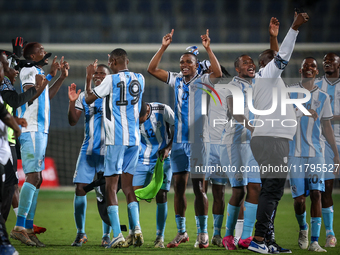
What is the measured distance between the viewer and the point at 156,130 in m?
5.80

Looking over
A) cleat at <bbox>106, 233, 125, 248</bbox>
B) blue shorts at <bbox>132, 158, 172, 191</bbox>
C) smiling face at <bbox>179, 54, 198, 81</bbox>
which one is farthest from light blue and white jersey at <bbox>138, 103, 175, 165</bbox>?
cleat at <bbox>106, 233, 125, 248</bbox>

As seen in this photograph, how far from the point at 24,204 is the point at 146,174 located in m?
1.59

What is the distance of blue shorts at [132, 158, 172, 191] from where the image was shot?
18.3 feet

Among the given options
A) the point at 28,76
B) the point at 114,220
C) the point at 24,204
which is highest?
the point at 28,76

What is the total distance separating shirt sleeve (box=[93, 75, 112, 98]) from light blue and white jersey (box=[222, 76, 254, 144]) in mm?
1435

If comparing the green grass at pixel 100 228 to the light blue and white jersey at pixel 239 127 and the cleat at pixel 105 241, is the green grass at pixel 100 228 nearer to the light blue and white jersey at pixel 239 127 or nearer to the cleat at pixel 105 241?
the cleat at pixel 105 241

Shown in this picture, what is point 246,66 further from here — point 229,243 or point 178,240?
point 178,240

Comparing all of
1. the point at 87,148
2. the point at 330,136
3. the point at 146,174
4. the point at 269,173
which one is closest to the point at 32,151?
the point at 87,148

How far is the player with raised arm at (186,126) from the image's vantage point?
17.0 feet

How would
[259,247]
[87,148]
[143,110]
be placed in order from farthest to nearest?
[87,148], [143,110], [259,247]

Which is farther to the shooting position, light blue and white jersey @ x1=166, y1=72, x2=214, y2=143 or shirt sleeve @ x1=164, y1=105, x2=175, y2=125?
shirt sleeve @ x1=164, y1=105, x2=175, y2=125

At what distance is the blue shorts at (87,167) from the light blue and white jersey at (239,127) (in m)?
1.67

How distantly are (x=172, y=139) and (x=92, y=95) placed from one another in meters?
1.19

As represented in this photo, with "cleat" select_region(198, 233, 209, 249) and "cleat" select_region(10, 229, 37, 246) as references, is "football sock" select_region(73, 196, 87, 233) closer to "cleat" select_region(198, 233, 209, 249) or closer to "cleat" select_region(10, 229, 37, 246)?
"cleat" select_region(10, 229, 37, 246)
